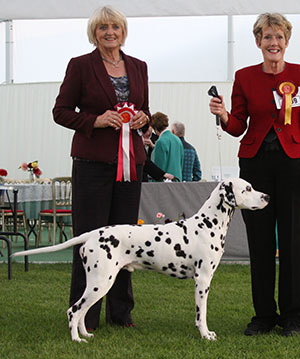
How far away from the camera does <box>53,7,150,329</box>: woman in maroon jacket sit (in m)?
3.99

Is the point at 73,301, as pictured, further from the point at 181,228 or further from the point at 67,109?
the point at 67,109

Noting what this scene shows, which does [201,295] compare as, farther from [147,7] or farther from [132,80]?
[147,7]

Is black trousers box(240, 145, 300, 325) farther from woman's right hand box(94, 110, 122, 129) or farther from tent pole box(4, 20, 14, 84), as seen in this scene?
tent pole box(4, 20, 14, 84)

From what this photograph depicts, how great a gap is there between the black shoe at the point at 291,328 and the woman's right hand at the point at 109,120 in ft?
5.50

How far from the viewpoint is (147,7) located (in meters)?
5.80

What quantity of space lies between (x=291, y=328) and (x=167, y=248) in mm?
995

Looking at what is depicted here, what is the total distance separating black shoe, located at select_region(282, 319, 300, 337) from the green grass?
8cm

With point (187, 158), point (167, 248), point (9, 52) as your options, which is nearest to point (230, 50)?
point (9, 52)

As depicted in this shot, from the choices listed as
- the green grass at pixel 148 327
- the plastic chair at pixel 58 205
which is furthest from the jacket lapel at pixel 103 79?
the plastic chair at pixel 58 205

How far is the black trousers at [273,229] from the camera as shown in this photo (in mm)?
4055

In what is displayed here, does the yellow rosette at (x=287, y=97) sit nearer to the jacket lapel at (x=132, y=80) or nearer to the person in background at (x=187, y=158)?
the jacket lapel at (x=132, y=80)

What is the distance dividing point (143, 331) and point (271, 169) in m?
1.35

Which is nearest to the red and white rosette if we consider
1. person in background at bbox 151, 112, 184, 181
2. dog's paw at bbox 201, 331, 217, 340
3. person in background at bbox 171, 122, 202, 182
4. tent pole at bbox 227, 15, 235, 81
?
dog's paw at bbox 201, 331, 217, 340

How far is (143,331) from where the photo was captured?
4164 mm
